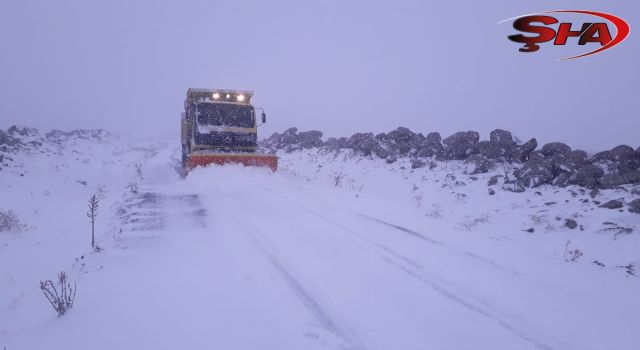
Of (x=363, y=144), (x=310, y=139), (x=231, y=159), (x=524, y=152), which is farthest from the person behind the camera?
(x=310, y=139)

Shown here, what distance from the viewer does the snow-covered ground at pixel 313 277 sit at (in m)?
3.19

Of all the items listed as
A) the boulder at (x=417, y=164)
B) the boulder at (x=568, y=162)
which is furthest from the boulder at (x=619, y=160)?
the boulder at (x=417, y=164)

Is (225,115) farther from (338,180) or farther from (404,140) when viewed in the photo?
(404,140)

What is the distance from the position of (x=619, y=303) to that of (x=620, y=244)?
4198 millimetres

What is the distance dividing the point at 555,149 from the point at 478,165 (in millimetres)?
2950

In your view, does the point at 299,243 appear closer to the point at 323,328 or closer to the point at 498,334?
the point at 323,328

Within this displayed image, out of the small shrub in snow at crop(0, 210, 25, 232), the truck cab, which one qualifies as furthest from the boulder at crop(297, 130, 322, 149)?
the small shrub in snow at crop(0, 210, 25, 232)

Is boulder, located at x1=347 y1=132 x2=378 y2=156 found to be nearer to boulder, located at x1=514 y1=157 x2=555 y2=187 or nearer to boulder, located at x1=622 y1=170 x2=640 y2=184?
boulder, located at x1=514 y1=157 x2=555 y2=187

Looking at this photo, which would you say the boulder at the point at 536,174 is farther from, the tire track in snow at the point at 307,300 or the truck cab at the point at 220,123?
the tire track in snow at the point at 307,300

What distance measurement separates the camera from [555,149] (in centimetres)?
1406

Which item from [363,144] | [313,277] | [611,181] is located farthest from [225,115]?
[611,181]

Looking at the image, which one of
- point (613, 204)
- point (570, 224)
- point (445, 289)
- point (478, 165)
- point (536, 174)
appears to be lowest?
point (570, 224)

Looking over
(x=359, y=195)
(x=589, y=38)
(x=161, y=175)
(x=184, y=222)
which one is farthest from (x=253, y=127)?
(x=589, y=38)

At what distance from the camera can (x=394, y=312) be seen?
3564 millimetres
